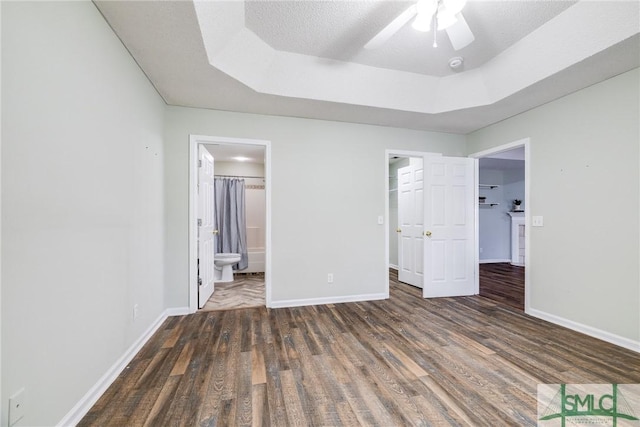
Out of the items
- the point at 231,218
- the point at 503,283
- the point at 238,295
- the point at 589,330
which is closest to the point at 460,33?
the point at 589,330

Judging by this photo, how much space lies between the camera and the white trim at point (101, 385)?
1381 mm

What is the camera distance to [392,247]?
554 cm

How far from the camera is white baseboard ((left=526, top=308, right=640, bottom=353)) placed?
220 centimetres

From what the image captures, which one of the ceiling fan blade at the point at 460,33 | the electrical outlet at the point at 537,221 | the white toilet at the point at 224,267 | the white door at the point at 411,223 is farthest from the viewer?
→ the white toilet at the point at 224,267

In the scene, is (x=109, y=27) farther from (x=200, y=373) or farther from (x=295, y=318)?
(x=295, y=318)

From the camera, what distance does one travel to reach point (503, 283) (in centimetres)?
454

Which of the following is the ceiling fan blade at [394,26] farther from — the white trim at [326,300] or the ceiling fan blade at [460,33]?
the white trim at [326,300]

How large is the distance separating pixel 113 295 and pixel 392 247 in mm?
4748

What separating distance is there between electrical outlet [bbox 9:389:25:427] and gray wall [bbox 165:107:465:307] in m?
1.94

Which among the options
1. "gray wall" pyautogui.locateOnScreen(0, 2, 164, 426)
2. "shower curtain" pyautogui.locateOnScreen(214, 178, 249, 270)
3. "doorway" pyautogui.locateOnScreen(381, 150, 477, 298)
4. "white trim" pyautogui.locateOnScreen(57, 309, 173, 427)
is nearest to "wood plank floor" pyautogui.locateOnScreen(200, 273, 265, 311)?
"shower curtain" pyautogui.locateOnScreen(214, 178, 249, 270)

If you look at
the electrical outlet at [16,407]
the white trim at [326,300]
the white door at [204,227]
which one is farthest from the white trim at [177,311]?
the electrical outlet at [16,407]

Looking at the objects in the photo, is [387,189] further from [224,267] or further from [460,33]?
[224,267]

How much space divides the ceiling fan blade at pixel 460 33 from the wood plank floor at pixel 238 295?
3.25 metres

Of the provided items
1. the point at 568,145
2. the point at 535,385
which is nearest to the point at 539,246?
the point at 568,145
